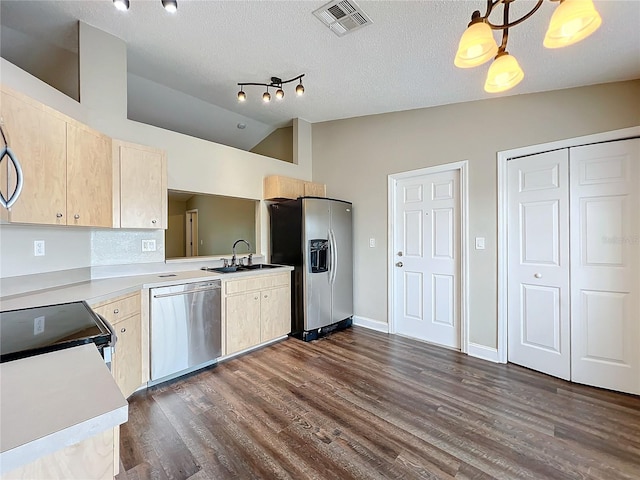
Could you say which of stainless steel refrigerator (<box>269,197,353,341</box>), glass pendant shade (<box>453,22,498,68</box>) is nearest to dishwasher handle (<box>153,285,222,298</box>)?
stainless steel refrigerator (<box>269,197,353,341</box>)

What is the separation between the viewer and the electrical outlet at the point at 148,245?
2783 millimetres

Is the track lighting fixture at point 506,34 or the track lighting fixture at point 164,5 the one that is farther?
the track lighting fixture at point 164,5

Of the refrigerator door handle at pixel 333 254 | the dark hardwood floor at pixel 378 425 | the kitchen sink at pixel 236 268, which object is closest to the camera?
the dark hardwood floor at pixel 378 425

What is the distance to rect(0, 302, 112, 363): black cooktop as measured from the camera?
3.14ft

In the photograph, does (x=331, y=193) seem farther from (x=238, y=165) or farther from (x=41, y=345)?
(x=41, y=345)

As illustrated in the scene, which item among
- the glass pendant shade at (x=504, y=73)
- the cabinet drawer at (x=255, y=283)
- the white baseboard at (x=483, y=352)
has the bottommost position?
the white baseboard at (x=483, y=352)

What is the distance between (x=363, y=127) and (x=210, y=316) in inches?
119

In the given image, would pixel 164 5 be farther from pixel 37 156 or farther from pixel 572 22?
pixel 572 22

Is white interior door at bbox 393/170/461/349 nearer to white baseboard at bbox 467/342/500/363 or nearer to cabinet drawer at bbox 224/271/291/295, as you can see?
white baseboard at bbox 467/342/500/363

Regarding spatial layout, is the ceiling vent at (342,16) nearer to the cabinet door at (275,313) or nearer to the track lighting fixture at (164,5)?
the track lighting fixture at (164,5)

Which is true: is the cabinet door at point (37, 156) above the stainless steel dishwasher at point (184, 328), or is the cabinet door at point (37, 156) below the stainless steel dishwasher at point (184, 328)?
above

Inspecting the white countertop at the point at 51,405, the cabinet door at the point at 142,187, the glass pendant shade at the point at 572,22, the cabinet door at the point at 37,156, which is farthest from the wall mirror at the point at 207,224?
the glass pendant shade at the point at 572,22

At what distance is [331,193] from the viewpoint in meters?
4.29

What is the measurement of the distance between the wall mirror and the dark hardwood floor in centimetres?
243
